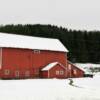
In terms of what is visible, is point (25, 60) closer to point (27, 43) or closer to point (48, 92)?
point (27, 43)

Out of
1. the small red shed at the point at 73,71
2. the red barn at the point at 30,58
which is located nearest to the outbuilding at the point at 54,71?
the red barn at the point at 30,58

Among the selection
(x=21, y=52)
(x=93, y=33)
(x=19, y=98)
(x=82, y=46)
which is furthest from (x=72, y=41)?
(x=19, y=98)

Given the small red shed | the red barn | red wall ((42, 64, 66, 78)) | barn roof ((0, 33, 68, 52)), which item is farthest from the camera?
the small red shed

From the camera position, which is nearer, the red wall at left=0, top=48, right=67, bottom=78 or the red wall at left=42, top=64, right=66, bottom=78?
the red wall at left=0, top=48, right=67, bottom=78

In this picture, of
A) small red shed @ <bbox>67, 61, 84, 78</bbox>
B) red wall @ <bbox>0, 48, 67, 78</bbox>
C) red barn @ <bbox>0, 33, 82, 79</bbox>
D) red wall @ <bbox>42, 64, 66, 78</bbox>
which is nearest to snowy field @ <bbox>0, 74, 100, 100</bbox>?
red wall @ <bbox>0, 48, 67, 78</bbox>

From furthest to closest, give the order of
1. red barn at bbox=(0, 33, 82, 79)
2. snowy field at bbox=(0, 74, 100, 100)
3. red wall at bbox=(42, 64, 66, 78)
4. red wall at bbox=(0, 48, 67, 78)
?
red wall at bbox=(42, 64, 66, 78), red barn at bbox=(0, 33, 82, 79), red wall at bbox=(0, 48, 67, 78), snowy field at bbox=(0, 74, 100, 100)

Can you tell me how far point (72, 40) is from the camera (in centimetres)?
12875

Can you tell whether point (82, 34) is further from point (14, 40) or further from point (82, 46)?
point (14, 40)

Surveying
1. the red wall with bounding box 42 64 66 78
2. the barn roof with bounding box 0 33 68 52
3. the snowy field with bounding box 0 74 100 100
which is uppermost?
the barn roof with bounding box 0 33 68 52

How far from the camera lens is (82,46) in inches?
4993

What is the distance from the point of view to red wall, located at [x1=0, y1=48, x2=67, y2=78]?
192ft

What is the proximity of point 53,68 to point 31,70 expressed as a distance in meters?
4.20

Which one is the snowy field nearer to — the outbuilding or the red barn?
the red barn

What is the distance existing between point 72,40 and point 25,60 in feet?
225
